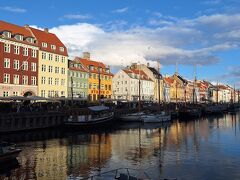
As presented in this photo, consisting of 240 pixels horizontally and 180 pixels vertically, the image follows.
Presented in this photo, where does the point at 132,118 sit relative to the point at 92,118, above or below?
below

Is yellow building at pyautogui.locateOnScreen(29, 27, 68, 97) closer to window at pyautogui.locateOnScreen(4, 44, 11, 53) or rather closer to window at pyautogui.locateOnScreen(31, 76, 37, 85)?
window at pyautogui.locateOnScreen(31, 76, 37, 85)

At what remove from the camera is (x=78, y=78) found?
104250 mm

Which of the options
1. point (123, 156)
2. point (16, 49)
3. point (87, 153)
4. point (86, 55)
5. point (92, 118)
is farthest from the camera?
point (86, 55)

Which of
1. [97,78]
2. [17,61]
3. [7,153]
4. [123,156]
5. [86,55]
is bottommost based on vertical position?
[123,156]

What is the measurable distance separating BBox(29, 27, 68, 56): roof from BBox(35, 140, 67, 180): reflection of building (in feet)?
157

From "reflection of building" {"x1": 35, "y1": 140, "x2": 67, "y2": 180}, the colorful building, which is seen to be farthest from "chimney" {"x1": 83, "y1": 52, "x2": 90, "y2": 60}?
"reflection of building" {"x1": 35, "y1": 140, "x2": 67, "y2": 180}

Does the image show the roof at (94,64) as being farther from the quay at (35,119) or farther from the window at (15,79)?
the quay at (35,119)

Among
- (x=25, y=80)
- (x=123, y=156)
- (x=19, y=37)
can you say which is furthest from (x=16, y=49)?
(x=123, y=156)

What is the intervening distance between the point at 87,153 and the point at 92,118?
29732 millimetres

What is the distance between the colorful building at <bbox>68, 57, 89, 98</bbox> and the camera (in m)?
101

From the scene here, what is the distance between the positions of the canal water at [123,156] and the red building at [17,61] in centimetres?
2705

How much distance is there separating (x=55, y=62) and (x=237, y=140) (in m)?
54.4

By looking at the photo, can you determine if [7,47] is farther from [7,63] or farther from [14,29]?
[14,29]

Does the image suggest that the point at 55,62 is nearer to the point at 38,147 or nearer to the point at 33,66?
the point at 33,66
